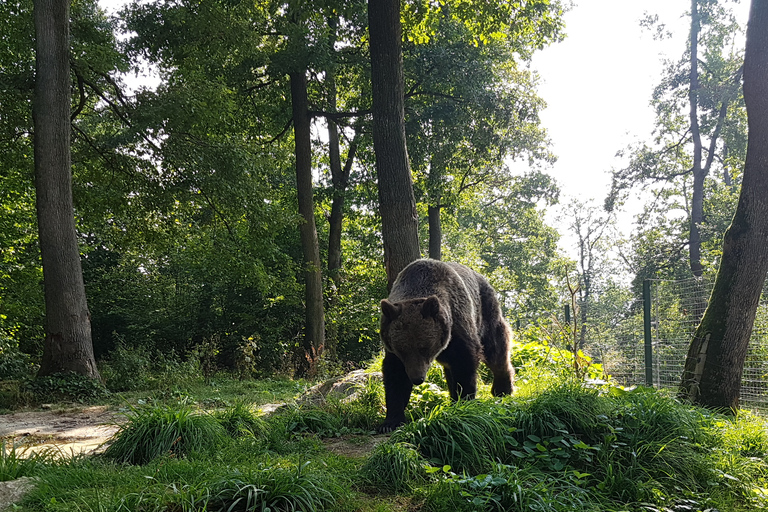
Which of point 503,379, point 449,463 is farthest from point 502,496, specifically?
point 503,379

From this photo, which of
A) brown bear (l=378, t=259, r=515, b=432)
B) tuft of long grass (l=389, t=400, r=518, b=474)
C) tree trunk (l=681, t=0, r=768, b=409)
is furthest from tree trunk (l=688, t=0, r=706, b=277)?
tuft of long grass (l=389, t=400, r=518, b=474)

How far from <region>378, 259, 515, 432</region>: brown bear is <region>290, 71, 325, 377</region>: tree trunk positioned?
29.4 ft

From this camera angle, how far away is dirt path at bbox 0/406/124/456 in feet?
16.2

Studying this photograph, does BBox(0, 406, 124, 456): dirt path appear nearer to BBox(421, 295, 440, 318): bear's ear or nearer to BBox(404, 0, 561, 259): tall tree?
BBox(421, 295, 440, 318): bear's ear

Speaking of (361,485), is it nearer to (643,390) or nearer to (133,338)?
(643,390)

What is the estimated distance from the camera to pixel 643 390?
504 centimetres

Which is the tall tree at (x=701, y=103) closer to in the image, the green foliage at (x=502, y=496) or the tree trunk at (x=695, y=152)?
the tree trunk at (x=695, y=152)

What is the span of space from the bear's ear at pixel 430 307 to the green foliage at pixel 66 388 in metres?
6.65

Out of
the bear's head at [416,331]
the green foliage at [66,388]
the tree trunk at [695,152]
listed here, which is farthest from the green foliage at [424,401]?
the tree trunk at [695,152]

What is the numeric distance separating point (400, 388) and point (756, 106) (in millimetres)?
5097

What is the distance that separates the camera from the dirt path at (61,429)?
195 inches

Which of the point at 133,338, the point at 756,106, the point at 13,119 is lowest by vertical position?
the point at 133,338

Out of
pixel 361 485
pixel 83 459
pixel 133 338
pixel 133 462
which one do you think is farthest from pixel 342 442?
pixel 133 338

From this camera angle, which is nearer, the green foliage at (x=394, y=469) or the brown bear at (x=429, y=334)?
the green foliage at (x=394, y=469)
